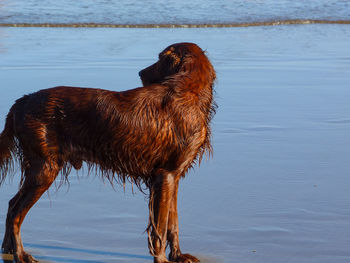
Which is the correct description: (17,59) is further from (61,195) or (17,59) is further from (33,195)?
(33,195)

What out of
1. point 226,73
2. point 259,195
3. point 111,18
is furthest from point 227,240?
point 111,18

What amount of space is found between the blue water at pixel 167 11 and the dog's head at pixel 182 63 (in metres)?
11.8

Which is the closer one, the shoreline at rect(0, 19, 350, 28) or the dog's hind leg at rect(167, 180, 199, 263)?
the dog's hind leg at rect(167, 180, 199, 263)

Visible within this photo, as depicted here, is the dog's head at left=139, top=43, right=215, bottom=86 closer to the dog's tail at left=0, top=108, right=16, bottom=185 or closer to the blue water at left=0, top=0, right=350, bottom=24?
the dog's tail at left=0, top=108, right=16, bottom=185

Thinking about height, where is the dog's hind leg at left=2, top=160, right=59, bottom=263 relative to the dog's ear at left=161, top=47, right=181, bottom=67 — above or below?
below

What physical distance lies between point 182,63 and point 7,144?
1216 mm

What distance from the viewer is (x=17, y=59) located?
32.9 ft

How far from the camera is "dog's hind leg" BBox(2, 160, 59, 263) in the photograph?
3.72m

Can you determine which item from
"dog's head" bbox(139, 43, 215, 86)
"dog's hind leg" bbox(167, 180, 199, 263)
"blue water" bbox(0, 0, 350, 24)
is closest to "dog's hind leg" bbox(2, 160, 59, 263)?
"dog's hind leg" bbox(167, 180, 199, 263)

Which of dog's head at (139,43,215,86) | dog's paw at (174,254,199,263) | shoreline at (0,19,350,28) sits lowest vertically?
dog's paw at (174,254,199,263)

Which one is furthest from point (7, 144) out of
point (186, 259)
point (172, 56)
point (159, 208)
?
point (186, 259)

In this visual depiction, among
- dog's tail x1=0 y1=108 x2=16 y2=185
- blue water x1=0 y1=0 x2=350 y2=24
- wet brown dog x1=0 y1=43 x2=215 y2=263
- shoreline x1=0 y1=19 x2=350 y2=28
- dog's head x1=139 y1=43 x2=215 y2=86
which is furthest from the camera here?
blue water x1=0 y1=0 x2=350 y2=24

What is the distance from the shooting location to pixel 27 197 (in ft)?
12.3

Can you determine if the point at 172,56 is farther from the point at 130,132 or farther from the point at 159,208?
the point at 159,208
